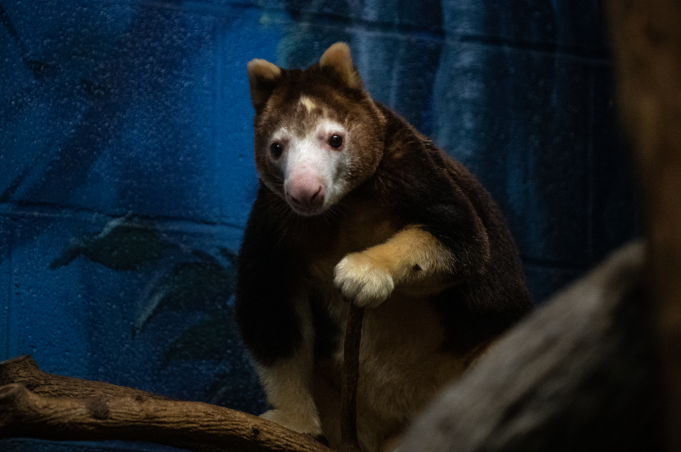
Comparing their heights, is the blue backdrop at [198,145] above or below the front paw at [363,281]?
below

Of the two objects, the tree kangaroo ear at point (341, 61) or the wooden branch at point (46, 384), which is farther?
the tree kangaroo ear at point (341, 61)

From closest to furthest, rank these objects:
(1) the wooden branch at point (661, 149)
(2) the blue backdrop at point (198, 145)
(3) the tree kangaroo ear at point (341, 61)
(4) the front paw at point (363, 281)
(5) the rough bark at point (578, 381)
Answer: (1) the wooden branch at point (661, 149) < (5) the rough bark at point (578, 381) < (4) the front paw at point (363, 281) < (3) the tree kangaroo ear at point (341, 61) < (2) the blue backdrop at point (198, 145)

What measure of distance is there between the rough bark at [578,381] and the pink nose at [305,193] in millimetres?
1099

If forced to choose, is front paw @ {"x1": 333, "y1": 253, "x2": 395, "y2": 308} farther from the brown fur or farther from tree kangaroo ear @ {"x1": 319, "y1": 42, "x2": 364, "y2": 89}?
tree kangaroo ear @ {"x1": 319, "y1": 42, "x2": 364, "y2": 89}

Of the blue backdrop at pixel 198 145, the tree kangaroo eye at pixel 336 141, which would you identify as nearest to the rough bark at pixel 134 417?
the tree kangaroo eye at pixel 336 141

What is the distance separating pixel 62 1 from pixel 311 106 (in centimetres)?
176

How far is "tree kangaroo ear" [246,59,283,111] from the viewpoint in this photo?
2447 millimetres

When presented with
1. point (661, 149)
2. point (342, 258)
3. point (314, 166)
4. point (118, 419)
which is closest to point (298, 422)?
point (342, 258)

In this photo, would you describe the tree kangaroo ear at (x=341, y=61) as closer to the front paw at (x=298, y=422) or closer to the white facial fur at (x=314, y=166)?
the white facial fur at (x=314, y=166)

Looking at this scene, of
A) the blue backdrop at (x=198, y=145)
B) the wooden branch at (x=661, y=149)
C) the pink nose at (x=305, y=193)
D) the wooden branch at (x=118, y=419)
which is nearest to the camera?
the wooden branch at (x=661, y=149)

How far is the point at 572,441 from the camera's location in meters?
0.97

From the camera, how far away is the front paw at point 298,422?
2.24 m

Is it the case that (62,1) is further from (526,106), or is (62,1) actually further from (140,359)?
(526,106)

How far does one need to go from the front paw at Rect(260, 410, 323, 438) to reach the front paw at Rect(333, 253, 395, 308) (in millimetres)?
597
